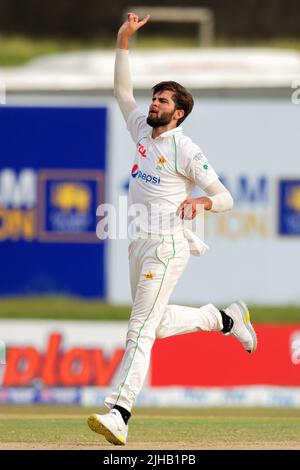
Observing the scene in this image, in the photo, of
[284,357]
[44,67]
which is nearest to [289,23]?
[44,67]

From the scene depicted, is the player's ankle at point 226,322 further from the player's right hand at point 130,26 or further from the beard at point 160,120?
the player's right hand at point 130,26

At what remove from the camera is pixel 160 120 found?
9.66m

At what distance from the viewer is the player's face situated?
967 centimetres

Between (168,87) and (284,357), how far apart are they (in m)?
7.74

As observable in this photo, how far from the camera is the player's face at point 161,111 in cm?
967

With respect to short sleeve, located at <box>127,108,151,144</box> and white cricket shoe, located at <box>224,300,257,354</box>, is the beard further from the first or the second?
white cricket shoe, located at <box>224,300,257,354</box>

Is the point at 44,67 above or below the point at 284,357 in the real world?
above

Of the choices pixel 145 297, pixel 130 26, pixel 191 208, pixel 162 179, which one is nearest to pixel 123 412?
pixel 145 297

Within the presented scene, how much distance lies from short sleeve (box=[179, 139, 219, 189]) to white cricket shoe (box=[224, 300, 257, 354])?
46.4 inches

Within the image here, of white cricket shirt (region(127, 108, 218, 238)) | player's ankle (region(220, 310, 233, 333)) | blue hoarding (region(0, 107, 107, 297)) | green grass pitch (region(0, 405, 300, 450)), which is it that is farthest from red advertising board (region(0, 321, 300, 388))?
white cricket shirt (region(127, 108, 218, 238))

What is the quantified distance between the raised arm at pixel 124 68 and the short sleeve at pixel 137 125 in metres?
0.06

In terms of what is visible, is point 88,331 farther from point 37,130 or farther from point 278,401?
point 37,130

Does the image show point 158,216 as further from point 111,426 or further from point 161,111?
point 111,426

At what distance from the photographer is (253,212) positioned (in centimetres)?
2250
